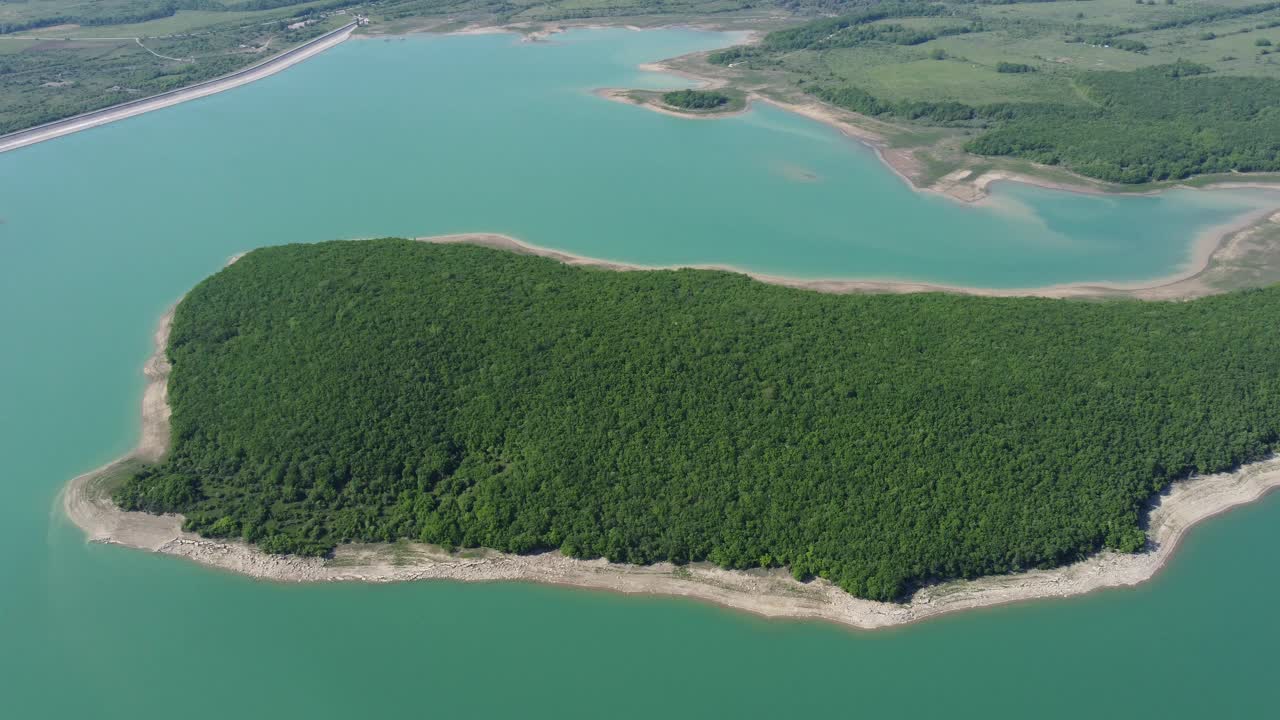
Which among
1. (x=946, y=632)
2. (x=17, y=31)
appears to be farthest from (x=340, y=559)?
(x=17, y=31)

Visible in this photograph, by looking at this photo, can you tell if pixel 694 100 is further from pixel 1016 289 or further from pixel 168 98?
pixel 168 98

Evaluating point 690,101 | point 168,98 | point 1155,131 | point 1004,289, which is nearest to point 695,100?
point 690,101

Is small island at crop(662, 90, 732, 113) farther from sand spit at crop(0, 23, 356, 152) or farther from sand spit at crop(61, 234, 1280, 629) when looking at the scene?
sand spit at crop(61, 234, 1280, 629)

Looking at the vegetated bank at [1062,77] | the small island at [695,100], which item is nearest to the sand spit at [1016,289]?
the vegetated bank at [1062,77]

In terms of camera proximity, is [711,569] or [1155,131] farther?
[1155,131]

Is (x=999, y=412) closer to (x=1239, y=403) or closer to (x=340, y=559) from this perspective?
(x=1239, y=403)
